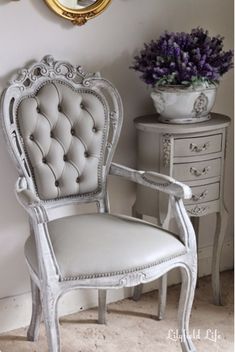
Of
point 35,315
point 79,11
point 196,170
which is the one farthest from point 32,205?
point 79,11

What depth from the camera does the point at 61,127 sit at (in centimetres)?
208

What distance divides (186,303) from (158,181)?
0.46 m

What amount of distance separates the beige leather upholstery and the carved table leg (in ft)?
1.91

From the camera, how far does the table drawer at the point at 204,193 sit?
7.30ft

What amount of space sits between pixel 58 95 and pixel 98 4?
0.43 metres

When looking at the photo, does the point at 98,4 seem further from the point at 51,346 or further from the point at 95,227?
the point at 51,346

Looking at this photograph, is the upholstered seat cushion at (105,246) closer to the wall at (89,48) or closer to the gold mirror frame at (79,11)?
the wall at (89,48)

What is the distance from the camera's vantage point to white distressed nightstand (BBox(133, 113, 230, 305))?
7.04 feet

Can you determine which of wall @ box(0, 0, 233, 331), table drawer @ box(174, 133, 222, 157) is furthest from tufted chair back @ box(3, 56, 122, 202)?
table drawer @ box(174, 133, 222, 157)

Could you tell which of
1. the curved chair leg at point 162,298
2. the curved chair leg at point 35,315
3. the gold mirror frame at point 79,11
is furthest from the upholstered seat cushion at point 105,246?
the gold mirror frame at point 79,11

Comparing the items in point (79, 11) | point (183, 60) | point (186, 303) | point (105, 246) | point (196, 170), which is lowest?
point (186, 303)

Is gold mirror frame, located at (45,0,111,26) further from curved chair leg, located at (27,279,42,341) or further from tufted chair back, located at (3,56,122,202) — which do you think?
curved chair leg, located at (27,279,42,341)

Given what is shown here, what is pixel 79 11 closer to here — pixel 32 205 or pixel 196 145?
pixel 196 145

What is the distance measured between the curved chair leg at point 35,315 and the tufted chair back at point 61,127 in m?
0.37
